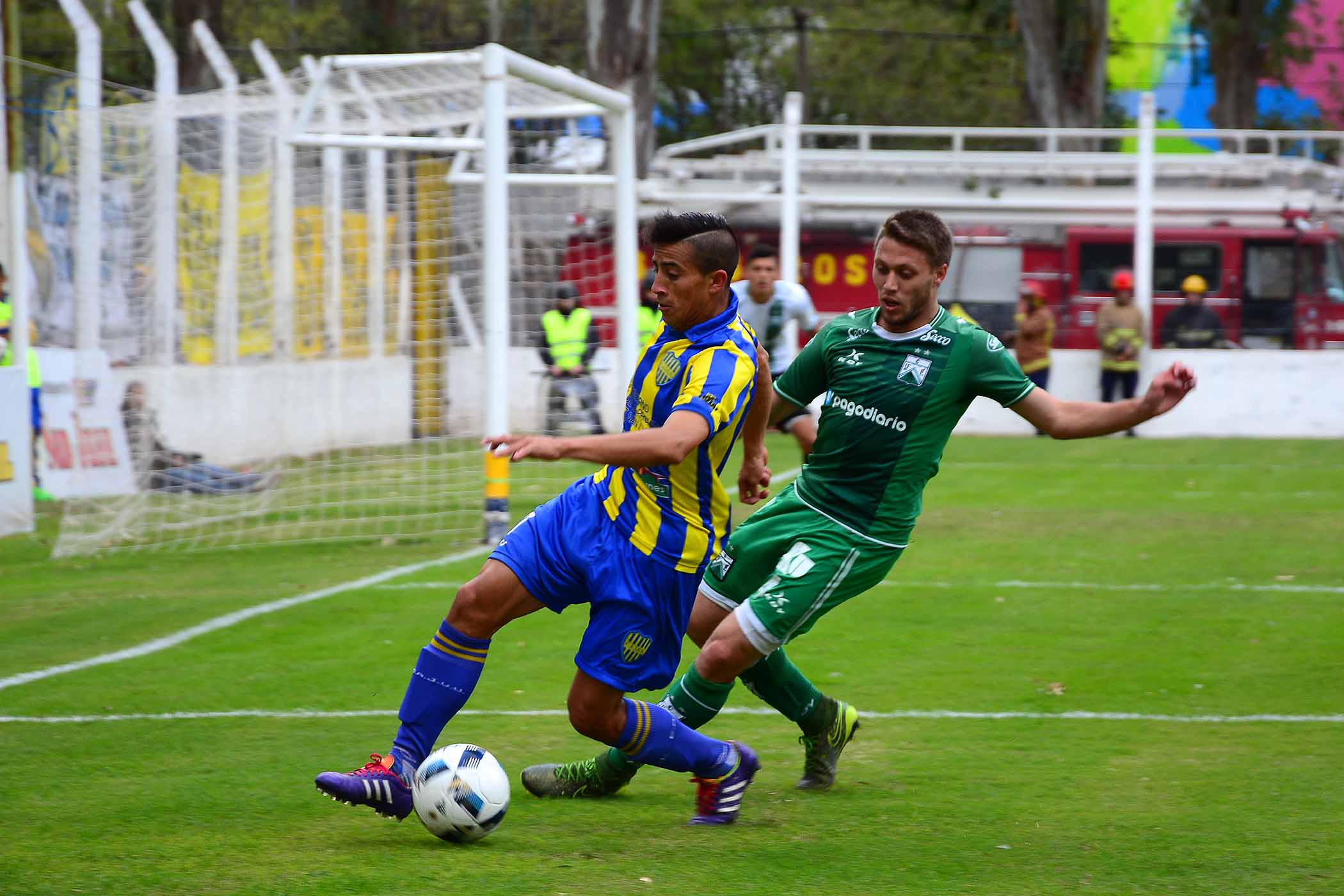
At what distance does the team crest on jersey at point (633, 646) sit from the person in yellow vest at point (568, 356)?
11093 millimetres

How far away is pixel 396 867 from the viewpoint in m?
4.38

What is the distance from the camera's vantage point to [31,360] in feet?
44.6

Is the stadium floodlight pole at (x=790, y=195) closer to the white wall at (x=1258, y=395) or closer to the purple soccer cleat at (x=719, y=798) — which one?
the white wall at (x=1258, y=395)

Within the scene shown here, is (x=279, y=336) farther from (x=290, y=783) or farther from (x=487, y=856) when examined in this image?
(x=487, y=856)

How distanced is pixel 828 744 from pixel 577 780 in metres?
0.85

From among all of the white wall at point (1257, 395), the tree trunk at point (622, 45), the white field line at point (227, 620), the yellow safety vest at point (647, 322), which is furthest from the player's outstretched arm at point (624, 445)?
the tree trunk at point (622, 45)

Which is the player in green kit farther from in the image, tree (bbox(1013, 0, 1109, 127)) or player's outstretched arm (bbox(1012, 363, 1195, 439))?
tree (bbox(1013, 0, 1109, 127))

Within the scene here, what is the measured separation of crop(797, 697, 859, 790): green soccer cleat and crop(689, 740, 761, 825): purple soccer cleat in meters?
0.46

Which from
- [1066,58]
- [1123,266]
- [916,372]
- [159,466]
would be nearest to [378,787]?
[916,372]

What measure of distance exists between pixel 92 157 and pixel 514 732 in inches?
301

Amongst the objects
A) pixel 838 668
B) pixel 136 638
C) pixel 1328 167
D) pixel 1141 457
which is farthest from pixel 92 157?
pixel 1328 167

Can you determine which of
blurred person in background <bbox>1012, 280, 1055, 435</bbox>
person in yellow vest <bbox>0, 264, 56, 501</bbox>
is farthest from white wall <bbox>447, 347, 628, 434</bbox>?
blurred person in background <bbox>1012, 280, 1055, 435</bbox>

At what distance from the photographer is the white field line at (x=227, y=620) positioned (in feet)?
23.9

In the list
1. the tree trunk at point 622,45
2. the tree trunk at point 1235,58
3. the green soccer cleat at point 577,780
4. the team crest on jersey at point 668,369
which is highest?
the tree trunk at point 1235,58
